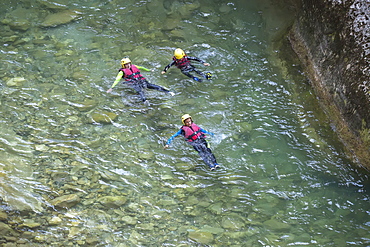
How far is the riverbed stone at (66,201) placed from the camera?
723 centimetres

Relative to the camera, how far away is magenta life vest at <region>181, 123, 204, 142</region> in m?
8.75

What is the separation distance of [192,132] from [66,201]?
131 inches

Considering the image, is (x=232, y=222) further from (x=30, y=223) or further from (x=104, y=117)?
(x=104, y=117)

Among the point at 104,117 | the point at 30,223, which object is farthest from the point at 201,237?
the point at 104,117

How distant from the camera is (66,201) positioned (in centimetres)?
729

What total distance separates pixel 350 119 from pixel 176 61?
5.24 m

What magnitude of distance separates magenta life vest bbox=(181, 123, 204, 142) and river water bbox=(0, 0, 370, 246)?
40 cm

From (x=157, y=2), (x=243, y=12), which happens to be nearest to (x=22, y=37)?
(x=157, y=2)

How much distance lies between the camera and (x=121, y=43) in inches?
483

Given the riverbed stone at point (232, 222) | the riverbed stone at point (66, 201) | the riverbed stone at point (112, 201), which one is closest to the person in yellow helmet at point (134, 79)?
the riverbed stone at point (112, 201)

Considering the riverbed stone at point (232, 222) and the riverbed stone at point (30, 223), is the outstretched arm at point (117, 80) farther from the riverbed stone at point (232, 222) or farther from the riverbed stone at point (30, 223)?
the riverbed stone at point (232, 222)

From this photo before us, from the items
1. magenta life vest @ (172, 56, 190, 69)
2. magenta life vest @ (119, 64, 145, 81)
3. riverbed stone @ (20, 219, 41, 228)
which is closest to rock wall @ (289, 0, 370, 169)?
magenta life vest @ (172, 56, 190, 69)

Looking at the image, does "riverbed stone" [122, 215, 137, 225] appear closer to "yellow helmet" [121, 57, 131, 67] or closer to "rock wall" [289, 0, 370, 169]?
"yellow helmet" [121, 57, 131, 67]

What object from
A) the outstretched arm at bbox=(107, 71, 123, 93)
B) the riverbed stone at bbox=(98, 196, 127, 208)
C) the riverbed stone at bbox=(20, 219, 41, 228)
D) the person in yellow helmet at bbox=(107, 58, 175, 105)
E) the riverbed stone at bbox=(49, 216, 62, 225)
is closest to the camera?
the riverbed stone at bbox=(20, 219, 41, 228)
